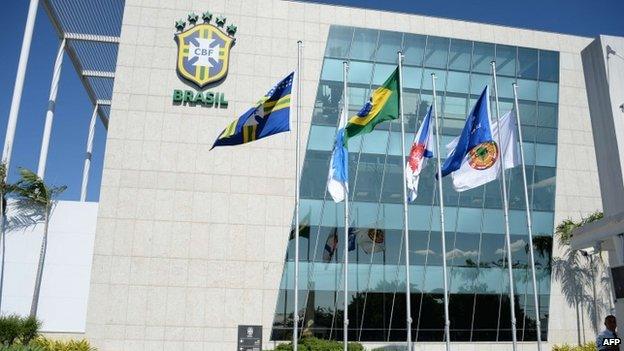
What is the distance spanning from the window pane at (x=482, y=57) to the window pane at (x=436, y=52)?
1889 millimetres

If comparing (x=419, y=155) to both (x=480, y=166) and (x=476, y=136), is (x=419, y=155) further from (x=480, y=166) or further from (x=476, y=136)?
(x=480, y=166)

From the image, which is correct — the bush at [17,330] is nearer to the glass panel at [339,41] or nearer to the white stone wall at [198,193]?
the white stone wall at [198,193]

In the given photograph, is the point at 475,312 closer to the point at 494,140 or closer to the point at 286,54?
the point at 494,140

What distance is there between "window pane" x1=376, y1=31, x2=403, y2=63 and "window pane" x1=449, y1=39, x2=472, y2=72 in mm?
3311

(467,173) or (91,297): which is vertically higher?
(467,173)

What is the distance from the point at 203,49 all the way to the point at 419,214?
1503 cm

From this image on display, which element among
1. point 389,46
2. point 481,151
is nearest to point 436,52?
point 389,46

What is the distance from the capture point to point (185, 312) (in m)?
26.6

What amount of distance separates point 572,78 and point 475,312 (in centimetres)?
1633

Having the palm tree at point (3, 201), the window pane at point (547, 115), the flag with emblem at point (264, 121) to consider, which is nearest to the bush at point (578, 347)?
the window pane at point (547, 115)

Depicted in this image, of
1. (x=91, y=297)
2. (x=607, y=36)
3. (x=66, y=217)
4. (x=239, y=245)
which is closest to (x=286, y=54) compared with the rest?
(x=239, y=245)

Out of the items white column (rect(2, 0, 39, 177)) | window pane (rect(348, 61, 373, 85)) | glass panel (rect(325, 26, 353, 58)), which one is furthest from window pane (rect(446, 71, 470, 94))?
white column (rect(2, 0, 39, 177))

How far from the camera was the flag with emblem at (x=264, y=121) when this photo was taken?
1842 centimetres

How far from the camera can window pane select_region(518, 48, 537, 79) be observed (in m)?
33.4
